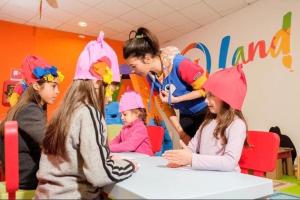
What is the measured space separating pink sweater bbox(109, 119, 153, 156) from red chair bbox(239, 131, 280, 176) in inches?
30.6

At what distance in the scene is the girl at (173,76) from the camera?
5.75ft

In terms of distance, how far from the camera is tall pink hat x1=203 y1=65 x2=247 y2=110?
1.35 meters

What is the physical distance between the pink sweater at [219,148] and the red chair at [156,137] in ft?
2.21

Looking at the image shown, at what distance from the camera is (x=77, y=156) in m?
1.01

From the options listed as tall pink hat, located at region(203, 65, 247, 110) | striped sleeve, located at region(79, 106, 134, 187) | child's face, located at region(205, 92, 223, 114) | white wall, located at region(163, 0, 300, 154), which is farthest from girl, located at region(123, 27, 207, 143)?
white wall, located at region(163, 0, 300, 154)

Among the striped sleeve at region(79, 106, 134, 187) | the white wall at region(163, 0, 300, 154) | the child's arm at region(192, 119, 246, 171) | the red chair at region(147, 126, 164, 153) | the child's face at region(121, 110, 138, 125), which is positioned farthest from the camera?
the white wall at region(163, 0, 300, 154)

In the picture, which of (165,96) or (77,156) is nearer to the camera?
(77,156)

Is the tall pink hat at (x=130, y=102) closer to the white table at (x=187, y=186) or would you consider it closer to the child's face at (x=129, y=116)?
the child's face at (x=129, y=116)

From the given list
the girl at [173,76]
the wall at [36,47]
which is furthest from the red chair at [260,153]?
the wall at [36,47]

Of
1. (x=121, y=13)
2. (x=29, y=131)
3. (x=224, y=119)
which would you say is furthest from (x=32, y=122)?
(x=121, y=13)

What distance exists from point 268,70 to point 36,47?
12.2 feet

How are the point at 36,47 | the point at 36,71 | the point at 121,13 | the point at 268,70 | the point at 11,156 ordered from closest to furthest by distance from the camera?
1. the point at 11,156
2. the point at 36,71
3. the point at 268,70
4. the point at 121,13
5. the point at 36,47

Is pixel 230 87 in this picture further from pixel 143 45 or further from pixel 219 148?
pixel 143 45

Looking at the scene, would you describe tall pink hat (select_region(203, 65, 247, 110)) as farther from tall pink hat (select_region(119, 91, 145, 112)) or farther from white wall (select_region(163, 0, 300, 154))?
white wall (select_region(163, 0, 300, 154))
